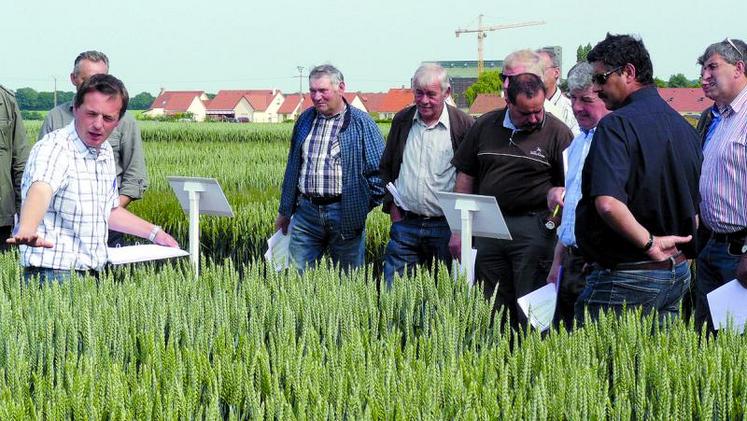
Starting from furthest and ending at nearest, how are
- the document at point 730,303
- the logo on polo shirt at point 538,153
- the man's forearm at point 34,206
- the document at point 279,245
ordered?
the document at point 279,245
the logo on polo shirt at point 538,153
the document at point 730,303
the man's forearm at point 34,206

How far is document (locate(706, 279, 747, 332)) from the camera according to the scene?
416 cm

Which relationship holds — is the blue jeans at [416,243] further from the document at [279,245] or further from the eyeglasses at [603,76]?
the eyeglasses at [603,76]

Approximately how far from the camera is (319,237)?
21.0 ft

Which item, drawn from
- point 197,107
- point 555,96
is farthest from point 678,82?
point 555,96

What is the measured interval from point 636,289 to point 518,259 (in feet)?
4.51

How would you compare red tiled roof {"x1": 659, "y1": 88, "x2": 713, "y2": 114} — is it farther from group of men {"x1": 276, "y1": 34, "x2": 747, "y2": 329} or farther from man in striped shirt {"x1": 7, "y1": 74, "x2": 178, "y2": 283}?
man in striped shirt {"x1": 7, "y1": 74, "x2": 178, "y2": 283}

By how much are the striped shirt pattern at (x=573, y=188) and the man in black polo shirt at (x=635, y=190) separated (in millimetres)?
429

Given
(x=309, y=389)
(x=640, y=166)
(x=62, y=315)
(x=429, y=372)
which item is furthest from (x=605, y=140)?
(x=62, y=315)

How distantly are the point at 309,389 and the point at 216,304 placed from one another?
1.16 meters

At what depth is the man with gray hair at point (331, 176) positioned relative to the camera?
6.24 meters

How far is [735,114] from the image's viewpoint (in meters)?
4.84

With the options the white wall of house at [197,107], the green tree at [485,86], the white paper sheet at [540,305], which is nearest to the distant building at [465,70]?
the green tree at [485,86]

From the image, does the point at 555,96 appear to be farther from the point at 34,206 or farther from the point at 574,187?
the point at 34,206

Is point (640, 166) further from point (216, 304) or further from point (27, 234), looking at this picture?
point (27, 234)
